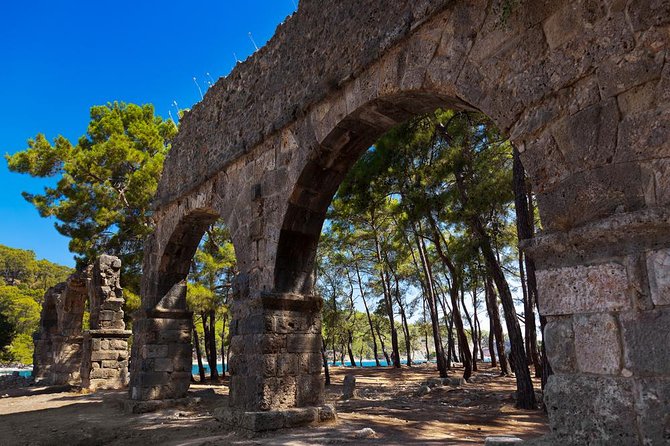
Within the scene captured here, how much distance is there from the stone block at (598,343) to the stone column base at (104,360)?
44.3 feet

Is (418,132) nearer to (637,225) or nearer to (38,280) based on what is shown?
(637,225)

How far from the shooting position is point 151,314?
29.6 ft

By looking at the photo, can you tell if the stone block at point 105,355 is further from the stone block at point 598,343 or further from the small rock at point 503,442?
the stone block at point 598,343

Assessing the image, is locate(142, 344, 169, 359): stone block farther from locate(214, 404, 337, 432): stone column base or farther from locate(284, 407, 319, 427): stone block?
locate(284, 407, 319, 427): stone block

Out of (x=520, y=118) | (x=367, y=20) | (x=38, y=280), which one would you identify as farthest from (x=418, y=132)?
(x=38, y=280)

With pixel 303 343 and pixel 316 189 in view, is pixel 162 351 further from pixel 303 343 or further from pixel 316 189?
pixel 316 189

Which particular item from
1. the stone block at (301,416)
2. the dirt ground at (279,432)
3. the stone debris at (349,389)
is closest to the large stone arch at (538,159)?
the stone block at (301,416)

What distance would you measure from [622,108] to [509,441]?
186cm

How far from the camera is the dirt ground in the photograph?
5.25 meters

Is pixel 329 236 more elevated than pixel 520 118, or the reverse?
pixel 329 236

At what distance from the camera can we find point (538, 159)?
2.88 m

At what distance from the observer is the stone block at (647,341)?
7.06ft

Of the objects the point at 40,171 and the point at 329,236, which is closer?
the point at 40,171

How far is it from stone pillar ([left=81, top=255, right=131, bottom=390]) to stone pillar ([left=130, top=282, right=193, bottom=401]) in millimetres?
4997
